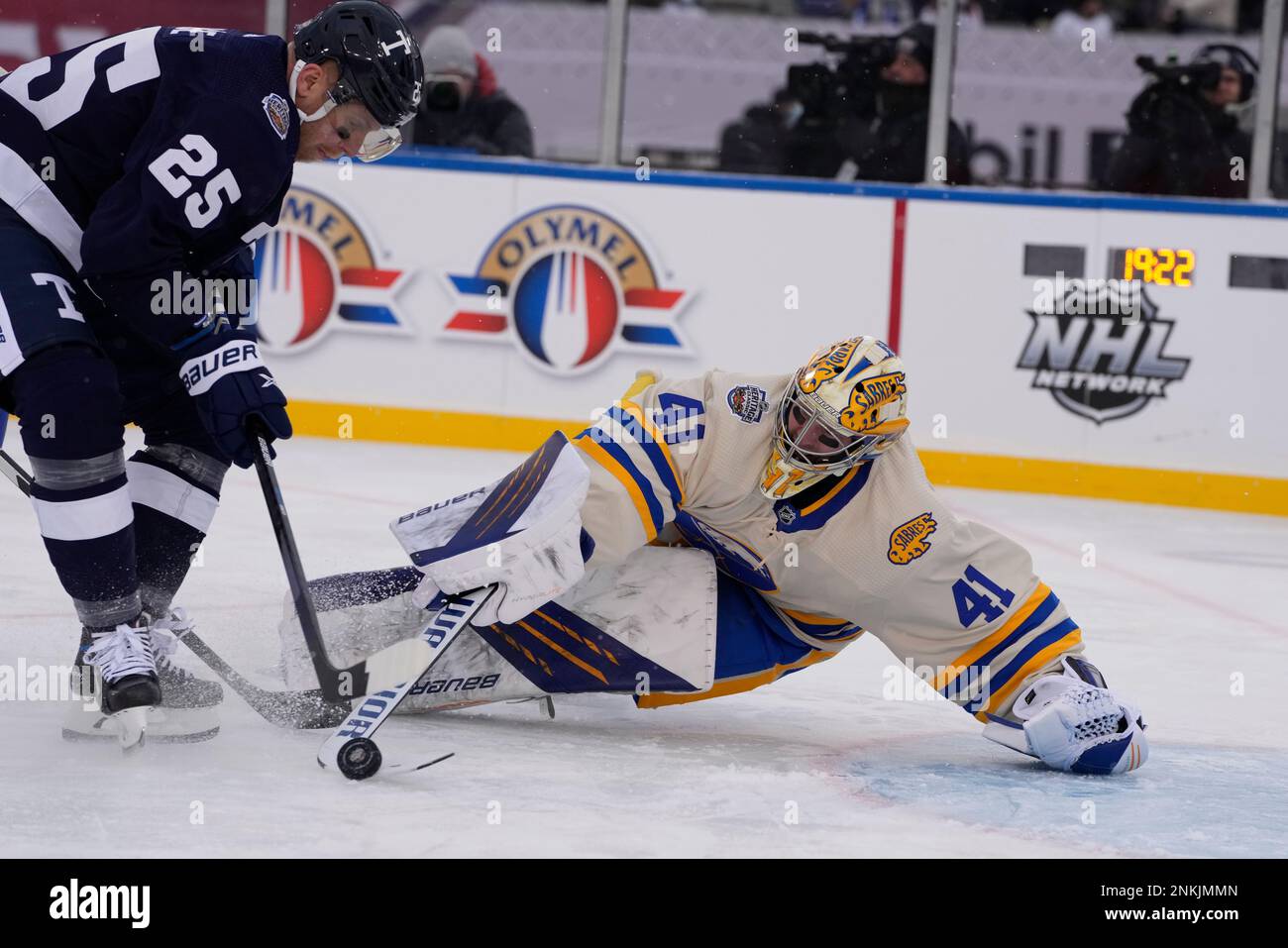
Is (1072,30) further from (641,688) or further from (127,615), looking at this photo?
(127,615)

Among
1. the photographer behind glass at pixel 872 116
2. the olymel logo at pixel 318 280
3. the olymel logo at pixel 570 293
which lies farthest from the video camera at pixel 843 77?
the olymel logo at pixel 318 280

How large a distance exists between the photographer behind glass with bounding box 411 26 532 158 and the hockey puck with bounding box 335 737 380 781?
482cm

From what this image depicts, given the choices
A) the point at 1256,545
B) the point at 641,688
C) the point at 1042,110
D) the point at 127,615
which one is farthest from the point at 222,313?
the point at 1042,110

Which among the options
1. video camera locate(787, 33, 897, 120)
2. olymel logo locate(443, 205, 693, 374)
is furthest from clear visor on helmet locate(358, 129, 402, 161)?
video camera locate(787, 33, 897, 120)

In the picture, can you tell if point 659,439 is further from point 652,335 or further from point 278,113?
point 652,335

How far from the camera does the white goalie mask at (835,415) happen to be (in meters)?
2.92

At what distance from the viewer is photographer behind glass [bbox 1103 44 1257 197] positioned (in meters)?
7.00

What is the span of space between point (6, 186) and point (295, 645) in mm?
892

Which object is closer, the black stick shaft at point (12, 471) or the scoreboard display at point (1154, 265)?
the black stick shaft at point (12, 471)

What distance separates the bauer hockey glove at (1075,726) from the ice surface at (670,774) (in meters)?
0.04

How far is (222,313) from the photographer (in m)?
3.08

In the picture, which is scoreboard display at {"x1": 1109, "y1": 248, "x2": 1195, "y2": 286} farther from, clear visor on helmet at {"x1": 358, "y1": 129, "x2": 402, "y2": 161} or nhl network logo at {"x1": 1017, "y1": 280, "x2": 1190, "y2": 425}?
clear visor on helmet at {"x1": 358, "y1": 129, "x2": 402, "y2": 161}

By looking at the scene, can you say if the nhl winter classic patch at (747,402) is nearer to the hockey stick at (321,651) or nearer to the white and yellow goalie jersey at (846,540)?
the white and yellow goalie jersey at (846,540)
